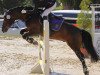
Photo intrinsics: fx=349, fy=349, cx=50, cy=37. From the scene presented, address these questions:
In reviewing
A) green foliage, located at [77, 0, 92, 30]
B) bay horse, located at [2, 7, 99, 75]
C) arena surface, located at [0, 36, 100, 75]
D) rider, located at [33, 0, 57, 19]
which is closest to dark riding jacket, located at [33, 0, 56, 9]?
rider, located at [33, 0, 57, 19]

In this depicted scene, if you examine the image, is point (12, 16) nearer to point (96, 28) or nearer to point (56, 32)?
point (56, 32)

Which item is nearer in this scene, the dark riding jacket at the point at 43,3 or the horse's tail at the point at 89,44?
the dark riding jacket at the point at 43,3

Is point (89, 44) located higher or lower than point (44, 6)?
lower

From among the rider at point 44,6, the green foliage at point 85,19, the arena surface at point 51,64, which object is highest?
the rider at point 44,6

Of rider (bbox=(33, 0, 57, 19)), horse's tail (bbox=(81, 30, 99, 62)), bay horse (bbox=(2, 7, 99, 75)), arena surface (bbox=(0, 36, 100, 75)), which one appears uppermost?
rider (bbox=(33, 0, 57, 19))

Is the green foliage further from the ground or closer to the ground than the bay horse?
closer to the ground

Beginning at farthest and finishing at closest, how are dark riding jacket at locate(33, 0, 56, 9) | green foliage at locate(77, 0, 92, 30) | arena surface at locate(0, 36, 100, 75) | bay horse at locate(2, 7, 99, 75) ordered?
green foliage at locate(77, 0, 92, 30), arena surface at locate(0, 36, 100, 75), bay horse at locate(2, 7, 99, 75), dark riding jacket at locate(33, 0, 56, 9)

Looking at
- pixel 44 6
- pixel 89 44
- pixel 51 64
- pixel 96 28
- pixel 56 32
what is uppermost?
pixel 44 6

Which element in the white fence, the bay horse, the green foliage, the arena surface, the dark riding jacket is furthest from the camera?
the green foliage

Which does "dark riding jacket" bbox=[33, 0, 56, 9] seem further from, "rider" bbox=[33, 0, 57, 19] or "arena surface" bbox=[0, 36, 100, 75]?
"arena surface" bbox=[0, 36, 100, 75]

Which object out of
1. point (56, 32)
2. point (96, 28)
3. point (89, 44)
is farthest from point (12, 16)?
point (96, 28)

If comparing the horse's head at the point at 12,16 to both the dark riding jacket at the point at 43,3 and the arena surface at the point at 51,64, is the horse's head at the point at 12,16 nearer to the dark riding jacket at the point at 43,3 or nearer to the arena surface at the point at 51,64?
the dark riding jacket at the point at 43,3

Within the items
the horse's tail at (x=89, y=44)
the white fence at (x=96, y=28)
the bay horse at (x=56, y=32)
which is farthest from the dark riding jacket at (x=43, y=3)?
the white fence at (x=96, y=28)

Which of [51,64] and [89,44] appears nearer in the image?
[89,44]
